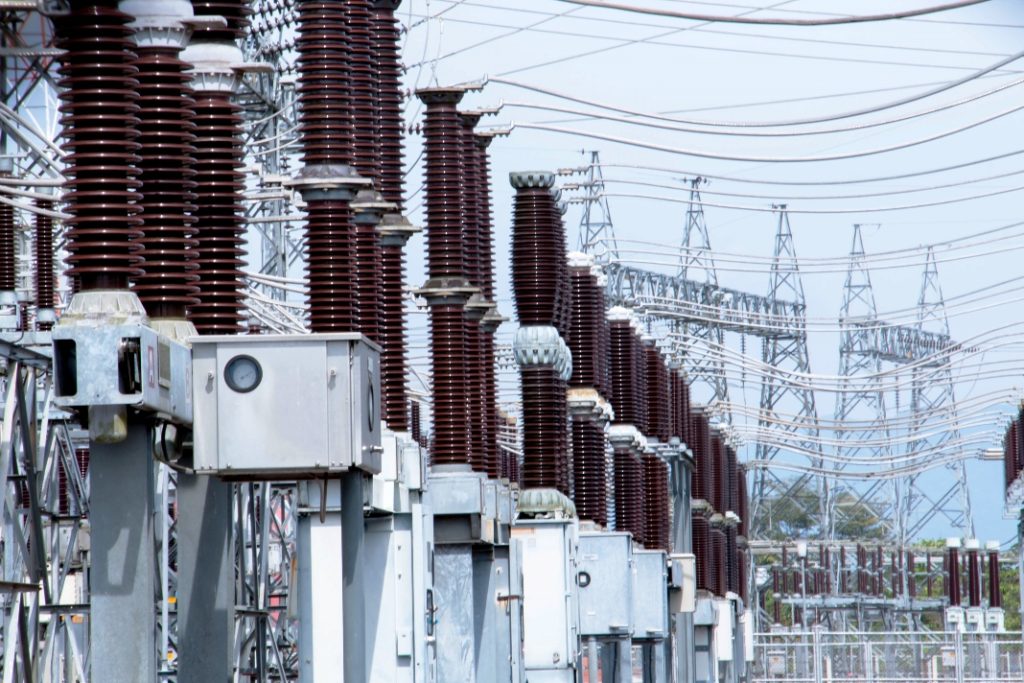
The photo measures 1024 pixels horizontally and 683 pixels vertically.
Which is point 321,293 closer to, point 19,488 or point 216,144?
point 216,144

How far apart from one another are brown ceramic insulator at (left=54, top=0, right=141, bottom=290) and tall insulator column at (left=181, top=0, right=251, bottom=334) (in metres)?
1.84

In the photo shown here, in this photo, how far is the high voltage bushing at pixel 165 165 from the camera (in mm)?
9711

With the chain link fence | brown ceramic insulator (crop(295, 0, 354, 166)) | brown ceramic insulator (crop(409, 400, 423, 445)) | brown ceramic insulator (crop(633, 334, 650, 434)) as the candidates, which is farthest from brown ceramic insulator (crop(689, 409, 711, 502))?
brown ceramic insulator (crop(295, 0, 354, 166))

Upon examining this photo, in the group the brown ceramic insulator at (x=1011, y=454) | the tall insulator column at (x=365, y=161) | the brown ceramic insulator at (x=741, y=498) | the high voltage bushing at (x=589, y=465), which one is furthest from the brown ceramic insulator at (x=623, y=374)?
the brown ceramic insulator at (x=741, y=498)

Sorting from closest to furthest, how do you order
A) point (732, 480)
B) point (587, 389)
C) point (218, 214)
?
1. point (218, 214)
2. point (587, 389)
3. point (732, 480)

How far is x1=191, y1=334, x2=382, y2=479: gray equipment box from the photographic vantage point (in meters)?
9.45

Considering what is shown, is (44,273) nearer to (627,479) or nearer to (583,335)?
(583,335)

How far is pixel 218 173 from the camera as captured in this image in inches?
438

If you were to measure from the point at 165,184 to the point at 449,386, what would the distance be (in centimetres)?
824

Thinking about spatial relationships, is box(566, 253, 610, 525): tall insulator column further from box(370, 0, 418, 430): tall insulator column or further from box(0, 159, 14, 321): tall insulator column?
box(370, 0, 418, 430): tall insulator column

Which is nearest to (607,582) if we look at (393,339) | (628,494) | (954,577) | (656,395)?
(628,494)

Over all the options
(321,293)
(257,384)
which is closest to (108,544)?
(257,384)

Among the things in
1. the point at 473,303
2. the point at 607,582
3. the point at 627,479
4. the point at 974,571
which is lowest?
the point at 607,582

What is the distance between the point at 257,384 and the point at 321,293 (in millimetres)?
2949
